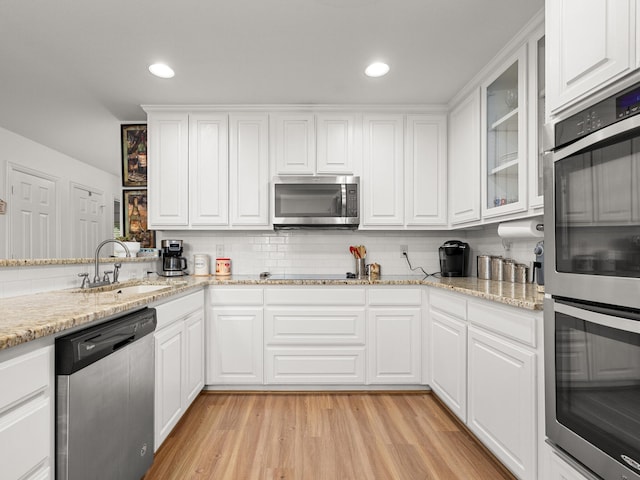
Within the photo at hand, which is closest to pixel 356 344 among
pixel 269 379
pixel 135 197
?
pixel 269 379

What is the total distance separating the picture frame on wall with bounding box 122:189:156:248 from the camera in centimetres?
345

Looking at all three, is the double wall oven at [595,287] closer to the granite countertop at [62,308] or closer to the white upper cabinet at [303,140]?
the granite countertop at [62,308]

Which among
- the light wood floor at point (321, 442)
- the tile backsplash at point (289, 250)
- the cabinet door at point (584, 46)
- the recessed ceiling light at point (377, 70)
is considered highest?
the recessed ceiling light at point (377, 70)

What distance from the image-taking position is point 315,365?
283cm

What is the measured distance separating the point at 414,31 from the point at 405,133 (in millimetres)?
1151

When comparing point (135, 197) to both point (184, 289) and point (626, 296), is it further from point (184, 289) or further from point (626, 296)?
point (626, 296)

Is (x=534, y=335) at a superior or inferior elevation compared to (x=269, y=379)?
superior

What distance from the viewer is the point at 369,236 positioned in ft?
11.4

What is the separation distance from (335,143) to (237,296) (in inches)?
60.9

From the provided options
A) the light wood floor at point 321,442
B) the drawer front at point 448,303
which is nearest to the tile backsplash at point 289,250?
the drawer front at point 448,303

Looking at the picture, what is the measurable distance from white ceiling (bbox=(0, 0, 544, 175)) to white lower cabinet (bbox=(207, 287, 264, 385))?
1617 mm

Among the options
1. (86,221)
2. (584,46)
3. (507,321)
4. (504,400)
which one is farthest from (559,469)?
(86,221)

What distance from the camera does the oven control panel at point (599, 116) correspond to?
0.92 metres

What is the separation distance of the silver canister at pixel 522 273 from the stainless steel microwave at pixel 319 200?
1281 millimetres
